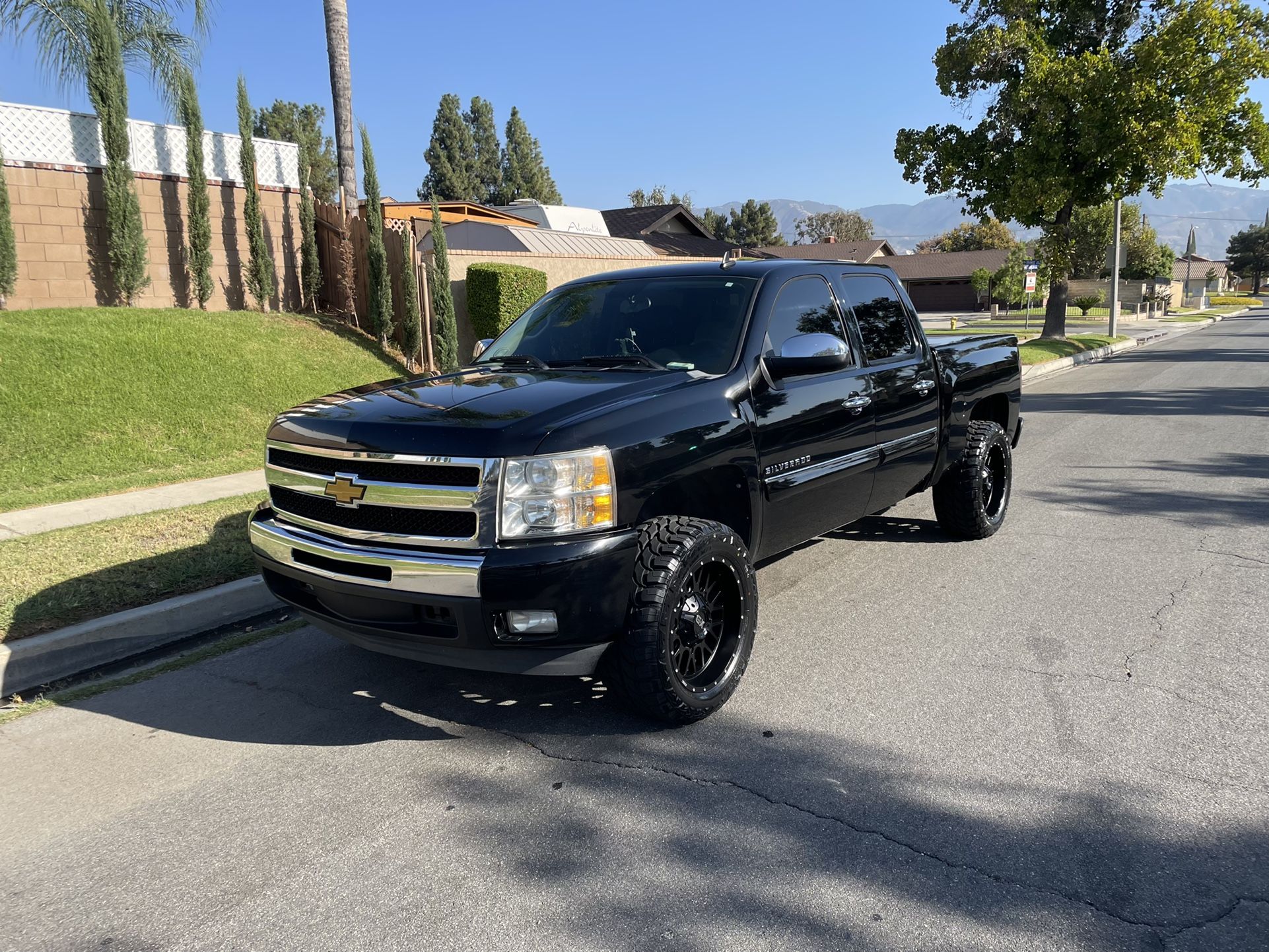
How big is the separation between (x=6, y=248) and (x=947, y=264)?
6233 centimetres

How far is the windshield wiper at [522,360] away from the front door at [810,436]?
1.15 meters

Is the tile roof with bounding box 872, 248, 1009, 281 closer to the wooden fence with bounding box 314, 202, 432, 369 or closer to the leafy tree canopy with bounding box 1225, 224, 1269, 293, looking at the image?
the wooden fence with bounding box 314, 202, 432, 369

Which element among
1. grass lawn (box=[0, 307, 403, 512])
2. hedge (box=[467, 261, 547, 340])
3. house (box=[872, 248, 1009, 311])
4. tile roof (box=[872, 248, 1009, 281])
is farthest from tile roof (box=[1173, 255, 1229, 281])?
grass lawn (box=[0, 307, 403, 512])

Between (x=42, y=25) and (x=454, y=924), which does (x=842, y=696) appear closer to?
(x=454, y=924)

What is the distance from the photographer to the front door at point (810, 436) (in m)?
4.50

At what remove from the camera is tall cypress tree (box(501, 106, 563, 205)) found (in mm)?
68500

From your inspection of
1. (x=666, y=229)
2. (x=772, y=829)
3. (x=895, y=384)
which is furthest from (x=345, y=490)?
(x=666, y=229)

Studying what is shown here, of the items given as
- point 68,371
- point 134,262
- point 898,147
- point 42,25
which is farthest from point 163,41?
point 898,147

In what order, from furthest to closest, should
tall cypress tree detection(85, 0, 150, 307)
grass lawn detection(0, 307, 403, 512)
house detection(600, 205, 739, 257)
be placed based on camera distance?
house detection(600, 205, 739, 257) → tall cypress tree detection(85, 0, 150, 307) → grass lawn detection(0, 307, 403, 512)

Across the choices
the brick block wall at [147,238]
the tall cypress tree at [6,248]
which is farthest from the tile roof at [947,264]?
the tall cypress tree at [6,248]

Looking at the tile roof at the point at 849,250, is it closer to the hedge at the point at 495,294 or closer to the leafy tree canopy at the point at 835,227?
the leafy tree canopy at the point at 835,227

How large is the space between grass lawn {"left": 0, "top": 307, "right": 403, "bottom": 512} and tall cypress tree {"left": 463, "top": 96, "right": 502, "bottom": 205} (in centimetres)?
5880

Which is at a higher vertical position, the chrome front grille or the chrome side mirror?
the chrome side mirror

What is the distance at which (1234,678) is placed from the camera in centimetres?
428
